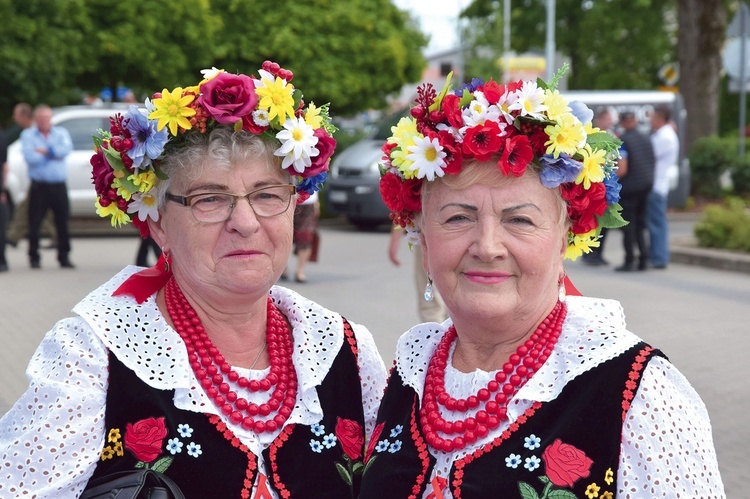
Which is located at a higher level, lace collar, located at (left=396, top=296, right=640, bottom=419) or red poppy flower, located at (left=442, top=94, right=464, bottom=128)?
red poppy flower, located at (left=442, top=94, right=464, bottom=128)

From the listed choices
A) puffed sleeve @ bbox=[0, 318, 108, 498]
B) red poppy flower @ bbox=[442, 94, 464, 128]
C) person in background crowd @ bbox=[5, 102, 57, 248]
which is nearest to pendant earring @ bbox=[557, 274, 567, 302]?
red poppy flower @ bbox=[442, 94, 464, 128]

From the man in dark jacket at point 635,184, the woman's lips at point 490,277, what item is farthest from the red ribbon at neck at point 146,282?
the man in dark jacket at point 635,184

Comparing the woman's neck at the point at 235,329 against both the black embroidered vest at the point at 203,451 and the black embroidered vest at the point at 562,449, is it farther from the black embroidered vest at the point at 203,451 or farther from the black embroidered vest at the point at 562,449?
the black embroidered vest at the point at 562,449

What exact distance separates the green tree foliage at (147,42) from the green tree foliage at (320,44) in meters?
1.01

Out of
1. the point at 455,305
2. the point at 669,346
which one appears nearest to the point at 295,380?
the point at 455,305

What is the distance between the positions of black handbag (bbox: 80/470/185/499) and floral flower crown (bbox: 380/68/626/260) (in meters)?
0.97

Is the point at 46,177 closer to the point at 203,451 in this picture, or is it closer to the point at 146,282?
the point at 146,282

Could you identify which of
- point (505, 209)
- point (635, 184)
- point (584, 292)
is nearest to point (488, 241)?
point (505, 209)

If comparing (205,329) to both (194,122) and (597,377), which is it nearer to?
(194,122)

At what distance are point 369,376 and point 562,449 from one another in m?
0.84

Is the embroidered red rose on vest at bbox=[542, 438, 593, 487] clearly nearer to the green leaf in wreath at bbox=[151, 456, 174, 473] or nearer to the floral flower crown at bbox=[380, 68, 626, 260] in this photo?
the floral flower crown at bbox=[380, 68, 626, 260]

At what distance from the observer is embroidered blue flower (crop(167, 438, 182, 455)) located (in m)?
2.78

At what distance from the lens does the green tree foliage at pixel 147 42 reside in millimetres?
22391

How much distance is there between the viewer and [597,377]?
2557mm
